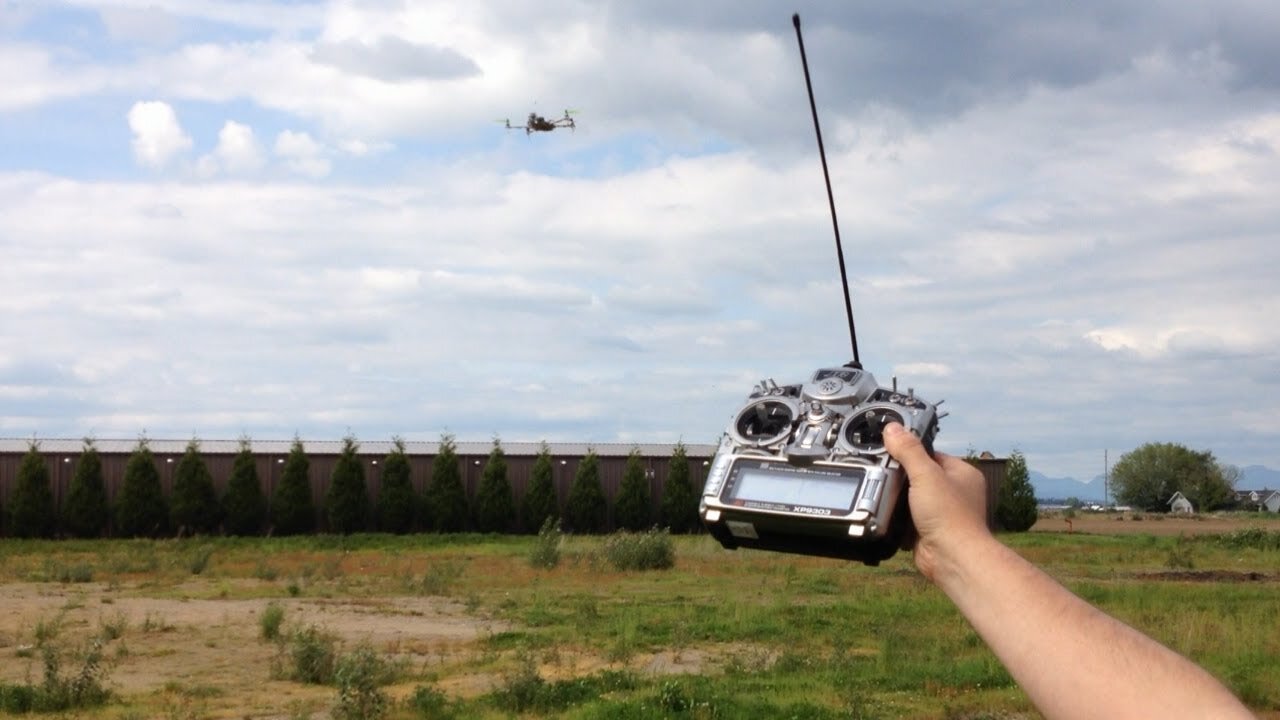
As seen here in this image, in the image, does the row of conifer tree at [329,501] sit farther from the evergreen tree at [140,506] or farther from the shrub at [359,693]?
the shrub at [359,693]

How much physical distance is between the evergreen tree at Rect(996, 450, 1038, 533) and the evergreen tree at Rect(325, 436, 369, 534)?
20465 millimetres

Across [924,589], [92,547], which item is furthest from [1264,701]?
[92,547]

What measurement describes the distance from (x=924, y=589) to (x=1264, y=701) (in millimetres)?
9775

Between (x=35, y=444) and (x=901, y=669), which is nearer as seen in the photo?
(x=901, y=669)

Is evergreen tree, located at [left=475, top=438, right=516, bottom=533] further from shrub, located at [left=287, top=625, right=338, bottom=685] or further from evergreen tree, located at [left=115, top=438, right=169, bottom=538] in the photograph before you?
shrub, located at [left=287, top=625, right=338, bottom=685]

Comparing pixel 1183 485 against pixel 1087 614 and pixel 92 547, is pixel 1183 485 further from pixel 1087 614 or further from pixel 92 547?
pixel 1087 614

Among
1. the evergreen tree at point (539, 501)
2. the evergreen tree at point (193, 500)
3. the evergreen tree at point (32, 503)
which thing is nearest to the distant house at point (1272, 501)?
the evergreen tree at point (539, 501)

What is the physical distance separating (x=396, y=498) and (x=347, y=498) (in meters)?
1.41

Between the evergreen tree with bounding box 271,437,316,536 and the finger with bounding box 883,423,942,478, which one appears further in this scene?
the evergreen tree with bounding box 271,437,316,536

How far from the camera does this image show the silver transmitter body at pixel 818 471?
6.23ft

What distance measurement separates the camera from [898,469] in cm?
189

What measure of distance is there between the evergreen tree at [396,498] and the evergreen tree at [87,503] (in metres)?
7.71

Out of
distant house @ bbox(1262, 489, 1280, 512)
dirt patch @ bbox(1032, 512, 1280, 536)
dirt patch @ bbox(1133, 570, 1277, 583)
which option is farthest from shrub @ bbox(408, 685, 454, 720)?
distant house @ bbox(1262, 489, 1280, 512)

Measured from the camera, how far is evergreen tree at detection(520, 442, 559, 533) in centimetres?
4300
